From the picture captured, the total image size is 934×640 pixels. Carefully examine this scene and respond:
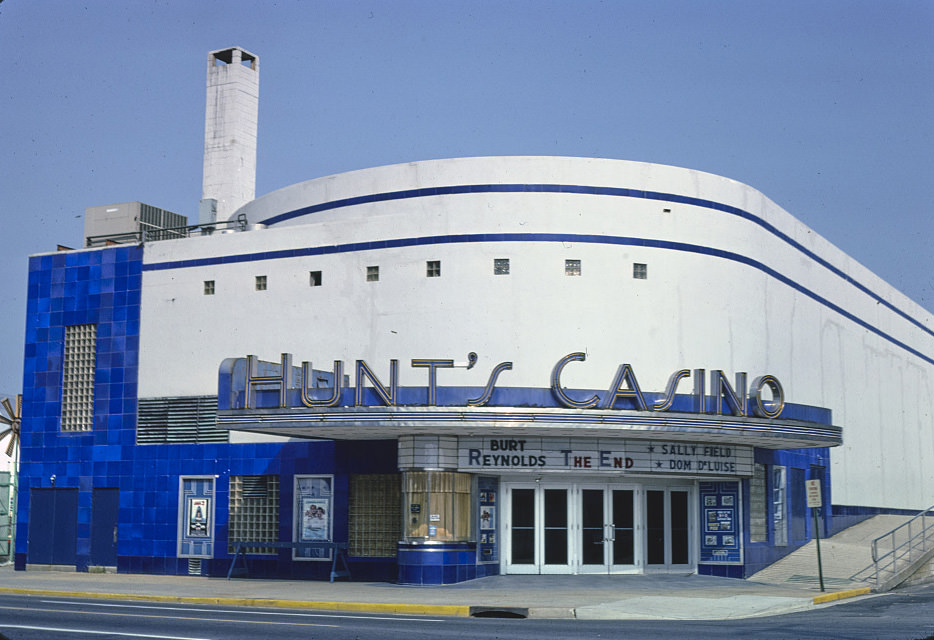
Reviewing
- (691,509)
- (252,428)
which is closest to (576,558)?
(691,509)

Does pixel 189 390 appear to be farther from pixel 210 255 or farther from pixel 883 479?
pixel 883 479

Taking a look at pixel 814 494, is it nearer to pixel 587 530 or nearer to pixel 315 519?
pixel 587 530

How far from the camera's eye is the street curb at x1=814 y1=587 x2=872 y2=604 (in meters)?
25.1

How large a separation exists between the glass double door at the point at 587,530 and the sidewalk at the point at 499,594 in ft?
2.30

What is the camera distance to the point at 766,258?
114 feet

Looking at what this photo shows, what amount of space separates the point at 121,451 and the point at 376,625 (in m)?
18.6

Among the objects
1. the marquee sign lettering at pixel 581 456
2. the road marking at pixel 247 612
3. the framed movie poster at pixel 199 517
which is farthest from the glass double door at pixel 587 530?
the road marking at pixel 247 612

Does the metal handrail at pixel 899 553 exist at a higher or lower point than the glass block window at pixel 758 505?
lower

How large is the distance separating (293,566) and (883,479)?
88.4 ft

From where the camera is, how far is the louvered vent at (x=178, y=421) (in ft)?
110

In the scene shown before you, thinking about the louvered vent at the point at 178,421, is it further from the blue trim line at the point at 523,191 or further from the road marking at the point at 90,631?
the road marking at the point at 90,631

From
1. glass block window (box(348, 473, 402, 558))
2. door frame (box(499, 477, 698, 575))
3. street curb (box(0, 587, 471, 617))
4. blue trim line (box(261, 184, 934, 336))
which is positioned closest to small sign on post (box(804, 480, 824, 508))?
door frame (box(499, 477, 698, 575))

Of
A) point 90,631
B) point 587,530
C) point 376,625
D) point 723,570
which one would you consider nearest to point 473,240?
point 587,530

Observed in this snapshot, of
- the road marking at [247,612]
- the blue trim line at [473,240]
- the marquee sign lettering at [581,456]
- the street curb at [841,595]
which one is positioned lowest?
the street curb at [841,595]
